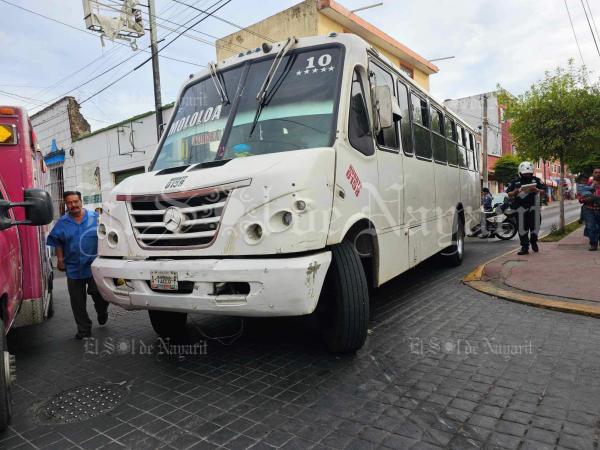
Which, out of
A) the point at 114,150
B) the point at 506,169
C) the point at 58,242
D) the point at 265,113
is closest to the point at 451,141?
the point at 265,113

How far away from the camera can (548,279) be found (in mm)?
6363

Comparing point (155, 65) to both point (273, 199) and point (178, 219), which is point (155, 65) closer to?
point (178, 219)

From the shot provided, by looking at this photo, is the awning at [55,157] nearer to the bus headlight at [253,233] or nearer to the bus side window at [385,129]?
the bus side window at [385,129]

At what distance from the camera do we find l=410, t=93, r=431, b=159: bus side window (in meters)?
5.99

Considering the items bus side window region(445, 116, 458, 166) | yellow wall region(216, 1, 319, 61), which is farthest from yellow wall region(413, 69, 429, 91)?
bus side window region(445, 116, 458, 166)

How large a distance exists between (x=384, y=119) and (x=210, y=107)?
1.75 metres

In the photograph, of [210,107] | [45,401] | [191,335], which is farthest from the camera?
[191,335]

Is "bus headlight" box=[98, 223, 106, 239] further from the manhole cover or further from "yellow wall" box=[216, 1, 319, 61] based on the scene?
"yellow wall" box=[216, 1, 319, 61]

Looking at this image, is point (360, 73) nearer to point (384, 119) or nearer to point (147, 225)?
point (384, 119)

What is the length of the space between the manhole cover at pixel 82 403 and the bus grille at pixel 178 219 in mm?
1165

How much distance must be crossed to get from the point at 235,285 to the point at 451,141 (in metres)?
6.23

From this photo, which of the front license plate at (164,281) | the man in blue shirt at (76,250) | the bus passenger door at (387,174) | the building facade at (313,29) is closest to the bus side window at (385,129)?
the bus passenger door at (387,174)

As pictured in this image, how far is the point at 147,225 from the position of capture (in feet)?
11.8

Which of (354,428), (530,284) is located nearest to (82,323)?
(354,428)
